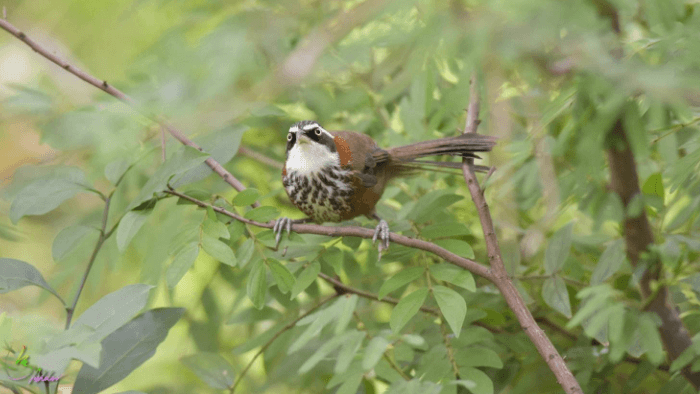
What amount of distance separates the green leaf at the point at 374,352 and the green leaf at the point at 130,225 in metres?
0.51

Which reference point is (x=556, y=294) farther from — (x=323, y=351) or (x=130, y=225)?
(x=130, y=225)

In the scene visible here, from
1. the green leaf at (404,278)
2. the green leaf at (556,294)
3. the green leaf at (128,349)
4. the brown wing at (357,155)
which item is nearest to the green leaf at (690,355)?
the green leaf at (556,294)

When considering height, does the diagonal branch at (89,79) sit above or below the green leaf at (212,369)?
above

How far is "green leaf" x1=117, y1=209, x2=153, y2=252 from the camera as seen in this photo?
111 centimetres

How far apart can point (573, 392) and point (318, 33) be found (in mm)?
1141

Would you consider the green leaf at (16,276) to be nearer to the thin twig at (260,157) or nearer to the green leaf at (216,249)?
the green leaf at (216,249)

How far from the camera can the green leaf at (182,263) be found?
111cm

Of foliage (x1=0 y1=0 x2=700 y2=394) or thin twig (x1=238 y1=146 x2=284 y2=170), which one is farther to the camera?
thin twig (x1=238 y1=146 x2=284 y2=170)

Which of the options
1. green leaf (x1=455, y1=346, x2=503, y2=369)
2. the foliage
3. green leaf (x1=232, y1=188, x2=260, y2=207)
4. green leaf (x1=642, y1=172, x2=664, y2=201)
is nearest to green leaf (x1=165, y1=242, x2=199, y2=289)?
the foliage

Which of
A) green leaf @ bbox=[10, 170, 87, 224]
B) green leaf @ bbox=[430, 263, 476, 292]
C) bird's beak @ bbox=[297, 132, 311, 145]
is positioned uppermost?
bird's beak @ bbox=[297, 132, 311, 145]

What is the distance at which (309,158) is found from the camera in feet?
5.82

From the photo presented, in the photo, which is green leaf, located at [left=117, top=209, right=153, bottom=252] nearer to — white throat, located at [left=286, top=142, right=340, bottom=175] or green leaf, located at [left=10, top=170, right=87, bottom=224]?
green leaf, located at [left=10, top=170, right=87, bottom=224]

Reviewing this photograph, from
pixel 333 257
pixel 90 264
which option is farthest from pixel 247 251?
pixel 90 264

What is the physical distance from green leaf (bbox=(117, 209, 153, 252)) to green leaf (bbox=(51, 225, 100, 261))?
0.35 feet
